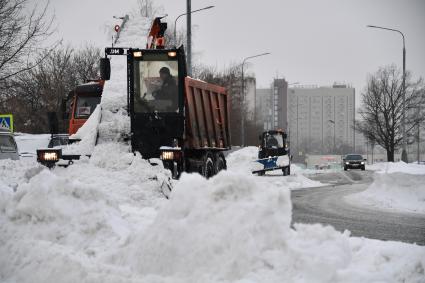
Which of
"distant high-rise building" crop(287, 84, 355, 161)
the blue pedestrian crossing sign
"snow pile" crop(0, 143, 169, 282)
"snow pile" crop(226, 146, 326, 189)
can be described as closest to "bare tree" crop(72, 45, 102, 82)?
"snow pile" crop(226, 146, 326, 189)

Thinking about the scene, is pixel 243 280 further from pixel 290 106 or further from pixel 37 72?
pixel 290 106

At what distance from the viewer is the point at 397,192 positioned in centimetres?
1883

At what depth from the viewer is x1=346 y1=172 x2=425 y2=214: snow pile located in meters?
17.1

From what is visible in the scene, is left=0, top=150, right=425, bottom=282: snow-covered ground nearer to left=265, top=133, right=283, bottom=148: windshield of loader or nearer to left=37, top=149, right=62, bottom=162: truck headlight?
left=37, top=149, right=62, bottom=162: truck headlight

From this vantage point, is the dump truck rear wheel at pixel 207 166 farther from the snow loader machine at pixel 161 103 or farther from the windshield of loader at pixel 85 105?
the windshield of loader at pixel 85 105

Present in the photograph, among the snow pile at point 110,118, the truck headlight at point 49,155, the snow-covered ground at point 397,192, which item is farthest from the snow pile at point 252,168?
the truck headlight at point 49,155

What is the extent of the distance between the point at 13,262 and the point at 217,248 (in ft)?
7.40

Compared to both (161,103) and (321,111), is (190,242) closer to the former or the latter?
(161,103)

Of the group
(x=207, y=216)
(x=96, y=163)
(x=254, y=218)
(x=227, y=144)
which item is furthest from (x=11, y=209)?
(x=227, y=144)

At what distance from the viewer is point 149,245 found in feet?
19.8

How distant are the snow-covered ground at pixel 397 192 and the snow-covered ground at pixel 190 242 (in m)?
10.2

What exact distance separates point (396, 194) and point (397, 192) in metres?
0.14

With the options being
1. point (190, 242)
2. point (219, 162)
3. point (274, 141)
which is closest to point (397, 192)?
point (219, 162)

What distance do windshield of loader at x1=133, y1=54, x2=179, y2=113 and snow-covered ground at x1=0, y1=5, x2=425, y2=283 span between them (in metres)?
7.29
